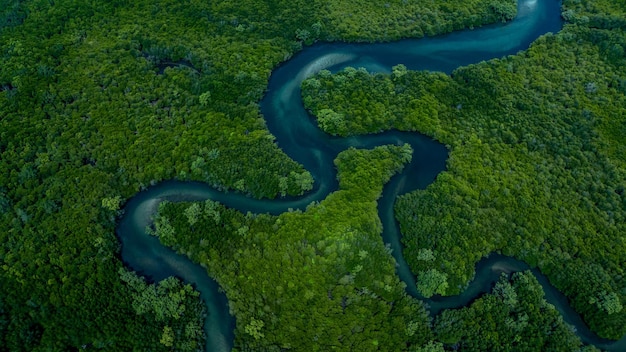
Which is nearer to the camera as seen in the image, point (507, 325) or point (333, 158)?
point (507, 325)

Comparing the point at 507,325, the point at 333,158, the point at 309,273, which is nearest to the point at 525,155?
the point at 507,325

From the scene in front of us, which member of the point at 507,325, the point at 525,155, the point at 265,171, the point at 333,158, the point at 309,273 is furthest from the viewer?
the point at 333,158

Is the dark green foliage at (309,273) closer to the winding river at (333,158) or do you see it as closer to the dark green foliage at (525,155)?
the winding river at (333,158)

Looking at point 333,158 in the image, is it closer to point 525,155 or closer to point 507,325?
point 525,155

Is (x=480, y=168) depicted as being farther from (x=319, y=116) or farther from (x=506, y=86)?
(x=319, y=116)

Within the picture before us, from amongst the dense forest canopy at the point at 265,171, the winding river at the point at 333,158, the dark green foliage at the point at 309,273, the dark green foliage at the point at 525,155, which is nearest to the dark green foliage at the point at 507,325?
the dense forest canopy at the point at 265,171

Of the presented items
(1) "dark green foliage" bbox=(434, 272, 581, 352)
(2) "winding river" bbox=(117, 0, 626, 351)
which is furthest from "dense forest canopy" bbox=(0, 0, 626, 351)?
(2) "winding river" bbox=(117, 0, 626, 351)

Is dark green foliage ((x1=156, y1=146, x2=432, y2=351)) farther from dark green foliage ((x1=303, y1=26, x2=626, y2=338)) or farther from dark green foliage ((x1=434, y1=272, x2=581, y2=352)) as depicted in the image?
dark green foliage ((x1=303, y1=26, x2=626, y2=338))

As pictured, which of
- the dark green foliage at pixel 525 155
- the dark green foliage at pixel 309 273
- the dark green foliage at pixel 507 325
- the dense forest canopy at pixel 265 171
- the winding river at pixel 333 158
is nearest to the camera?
the dark green foliage at pixel 309 273
